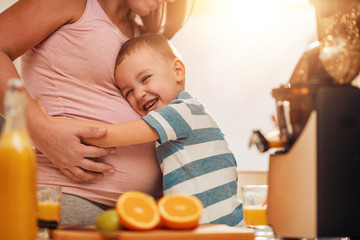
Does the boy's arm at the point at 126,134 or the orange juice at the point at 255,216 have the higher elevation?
the boy's arm at the point at 126,134

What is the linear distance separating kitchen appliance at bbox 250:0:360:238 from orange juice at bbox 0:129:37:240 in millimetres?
443

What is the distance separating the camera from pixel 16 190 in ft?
2.12

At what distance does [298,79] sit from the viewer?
0.94 meters

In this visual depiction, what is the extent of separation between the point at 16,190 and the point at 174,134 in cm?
58

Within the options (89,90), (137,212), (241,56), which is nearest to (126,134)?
(89,90)

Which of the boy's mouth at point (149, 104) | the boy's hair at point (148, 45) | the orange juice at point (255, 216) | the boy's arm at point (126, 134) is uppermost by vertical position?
the boy's hair at point (148, 45)

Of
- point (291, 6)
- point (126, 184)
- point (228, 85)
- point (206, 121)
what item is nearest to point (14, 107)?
point (126, 184)

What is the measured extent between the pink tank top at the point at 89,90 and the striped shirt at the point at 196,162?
3.3 inches

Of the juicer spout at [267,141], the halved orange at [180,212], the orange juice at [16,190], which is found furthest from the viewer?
the juicer spout at [267,141]

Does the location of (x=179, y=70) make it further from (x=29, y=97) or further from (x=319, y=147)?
(x=319, y=147)

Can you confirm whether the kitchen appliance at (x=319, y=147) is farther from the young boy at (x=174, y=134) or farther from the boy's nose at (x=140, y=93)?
the boy's nose at (x=140, y=93)

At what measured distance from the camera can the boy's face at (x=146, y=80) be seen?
1.36 m

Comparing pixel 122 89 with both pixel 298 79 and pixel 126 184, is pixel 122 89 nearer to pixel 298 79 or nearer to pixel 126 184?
pixel 126 184

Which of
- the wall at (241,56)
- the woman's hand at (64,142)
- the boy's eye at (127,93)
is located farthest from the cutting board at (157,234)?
the wall at (241,56)
